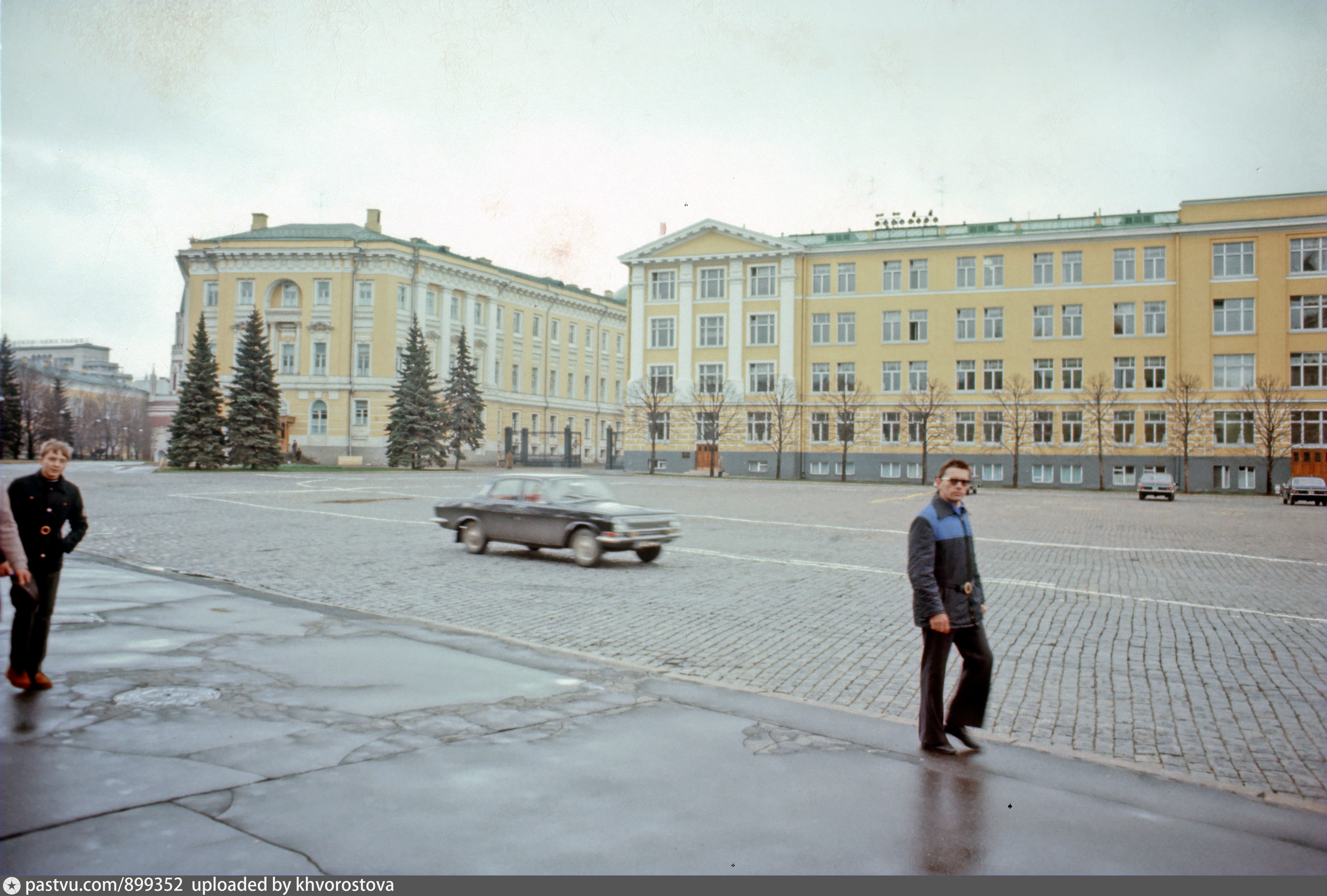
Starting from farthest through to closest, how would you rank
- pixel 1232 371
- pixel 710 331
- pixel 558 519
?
pixel 710 331
pixel 1232 371
pixel 558 519

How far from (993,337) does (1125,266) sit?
911 cm

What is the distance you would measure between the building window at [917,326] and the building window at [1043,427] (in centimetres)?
900

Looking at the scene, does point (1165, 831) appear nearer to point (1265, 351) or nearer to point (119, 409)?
point (1265, 351)

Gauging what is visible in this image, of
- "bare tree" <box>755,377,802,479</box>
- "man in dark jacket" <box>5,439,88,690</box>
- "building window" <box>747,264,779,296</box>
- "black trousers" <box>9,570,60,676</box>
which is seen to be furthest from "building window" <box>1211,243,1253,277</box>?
"black trousers" <box>9,570,60,676</box>

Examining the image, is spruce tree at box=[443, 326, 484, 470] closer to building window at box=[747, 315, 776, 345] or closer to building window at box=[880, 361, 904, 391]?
building window at box=[747, 315, 776, 345]

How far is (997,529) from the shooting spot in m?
24.3

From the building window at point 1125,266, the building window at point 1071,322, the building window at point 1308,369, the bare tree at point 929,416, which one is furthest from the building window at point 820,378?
the building window at point 1308,369

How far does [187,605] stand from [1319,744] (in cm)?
1097

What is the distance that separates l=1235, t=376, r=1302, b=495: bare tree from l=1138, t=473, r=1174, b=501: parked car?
14.4 metres

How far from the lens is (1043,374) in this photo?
199ft

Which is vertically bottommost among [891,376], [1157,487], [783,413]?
[1157,487]

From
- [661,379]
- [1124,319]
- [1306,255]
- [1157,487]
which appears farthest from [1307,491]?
[661,379]

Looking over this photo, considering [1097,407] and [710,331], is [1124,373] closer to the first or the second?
[1097,407]
